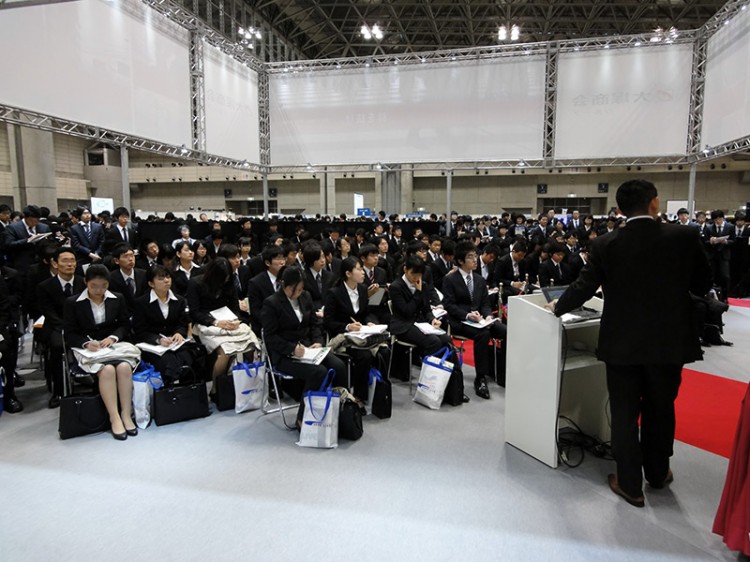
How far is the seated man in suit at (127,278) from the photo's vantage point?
416cm

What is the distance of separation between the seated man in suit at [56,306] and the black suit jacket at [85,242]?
9.25 feet

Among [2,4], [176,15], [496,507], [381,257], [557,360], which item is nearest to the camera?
[496,507]

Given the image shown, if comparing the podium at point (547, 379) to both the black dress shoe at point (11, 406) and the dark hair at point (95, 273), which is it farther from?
the black dress shoe at point (11, 406)

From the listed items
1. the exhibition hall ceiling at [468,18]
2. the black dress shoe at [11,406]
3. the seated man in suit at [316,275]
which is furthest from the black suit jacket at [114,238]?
the exhibition hall ceiling at [468,18]

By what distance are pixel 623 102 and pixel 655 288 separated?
10.1m

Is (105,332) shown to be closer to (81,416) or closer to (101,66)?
(81,416)

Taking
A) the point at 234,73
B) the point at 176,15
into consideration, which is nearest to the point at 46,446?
the point at 176,15

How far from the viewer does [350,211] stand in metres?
21.6

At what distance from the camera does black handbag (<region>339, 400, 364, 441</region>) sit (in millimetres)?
3219

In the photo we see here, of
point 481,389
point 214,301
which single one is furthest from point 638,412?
point 214,301

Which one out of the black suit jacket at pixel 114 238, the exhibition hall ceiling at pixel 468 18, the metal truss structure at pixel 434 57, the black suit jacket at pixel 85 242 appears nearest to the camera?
the black suit jacket at pixel 114 238

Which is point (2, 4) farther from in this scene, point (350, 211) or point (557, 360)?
point (350, 211)

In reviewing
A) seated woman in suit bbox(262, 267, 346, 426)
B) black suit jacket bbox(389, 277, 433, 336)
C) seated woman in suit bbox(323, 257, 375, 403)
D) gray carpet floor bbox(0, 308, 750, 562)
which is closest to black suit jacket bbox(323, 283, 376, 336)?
seated woman in suit bbox(323, 257, 375, 403)

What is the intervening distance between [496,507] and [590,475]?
71 cm
